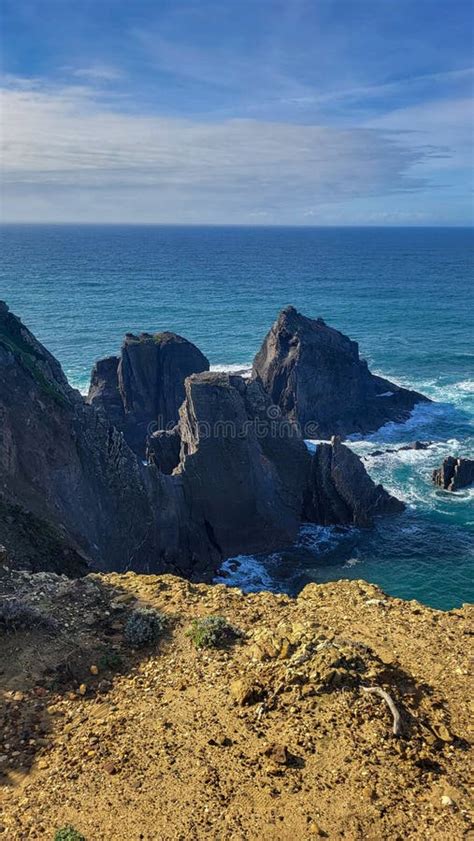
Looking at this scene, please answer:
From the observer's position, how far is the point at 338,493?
4491 centimetres

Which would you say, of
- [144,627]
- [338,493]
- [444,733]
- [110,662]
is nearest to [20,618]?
[110,662]

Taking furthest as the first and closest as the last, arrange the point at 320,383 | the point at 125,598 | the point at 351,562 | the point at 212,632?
the point at 320,383, the point at 351,562, the point at 125,598, the point at 212,632

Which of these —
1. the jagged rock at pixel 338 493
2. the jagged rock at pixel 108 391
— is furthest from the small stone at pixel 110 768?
the jagged rock at pixel 108 391

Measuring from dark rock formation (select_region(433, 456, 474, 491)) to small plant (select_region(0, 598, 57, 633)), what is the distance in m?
40.1

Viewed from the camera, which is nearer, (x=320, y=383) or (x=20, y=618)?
(x=20, y=618)

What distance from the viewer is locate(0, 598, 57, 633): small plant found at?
15906 millimetres

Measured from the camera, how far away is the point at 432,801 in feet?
36.5

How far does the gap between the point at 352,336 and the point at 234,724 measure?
A: 93.0m

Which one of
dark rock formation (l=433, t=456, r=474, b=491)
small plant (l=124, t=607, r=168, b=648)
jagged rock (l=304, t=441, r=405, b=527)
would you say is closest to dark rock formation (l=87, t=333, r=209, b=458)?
jagged rock (l=304, t=441, r=405, b=527)

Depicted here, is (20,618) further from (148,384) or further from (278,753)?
(148,384)

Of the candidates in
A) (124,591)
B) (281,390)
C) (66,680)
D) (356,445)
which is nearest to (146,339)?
(281,390)

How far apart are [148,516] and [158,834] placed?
83.3 ft

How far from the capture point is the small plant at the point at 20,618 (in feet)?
52.2

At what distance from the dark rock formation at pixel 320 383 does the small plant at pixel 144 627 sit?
47.8 metres
